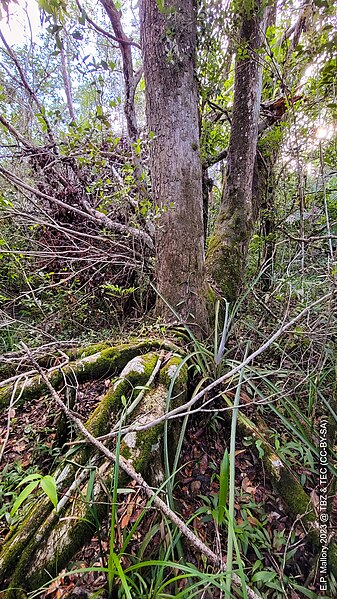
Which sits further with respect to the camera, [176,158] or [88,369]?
[176,158]

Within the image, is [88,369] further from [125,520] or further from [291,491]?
[291,491]

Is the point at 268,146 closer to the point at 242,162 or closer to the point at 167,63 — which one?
the point at 242,162

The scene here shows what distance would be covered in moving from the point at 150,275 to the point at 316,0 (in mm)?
1948

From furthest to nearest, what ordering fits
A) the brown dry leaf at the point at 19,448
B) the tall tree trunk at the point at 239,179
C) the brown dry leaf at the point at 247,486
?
1. the tall tree trunk at the point at 239,179
2. the brown dry leaf at the point at 19,448
3. the brown dry leaf at the point at 247,486

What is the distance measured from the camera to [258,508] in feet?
4.01

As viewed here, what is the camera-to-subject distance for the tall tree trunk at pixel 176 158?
1.75 metres

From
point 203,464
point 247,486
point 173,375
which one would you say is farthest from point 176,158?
point 247,486

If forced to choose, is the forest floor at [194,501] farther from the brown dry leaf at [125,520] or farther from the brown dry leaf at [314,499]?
the brown dry leaf at [314,499]

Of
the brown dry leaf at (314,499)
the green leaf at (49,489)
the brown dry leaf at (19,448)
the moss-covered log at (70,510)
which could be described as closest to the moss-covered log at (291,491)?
the brown dry leaf at (314,499)

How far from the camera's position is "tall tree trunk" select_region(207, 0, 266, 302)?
2.25 m

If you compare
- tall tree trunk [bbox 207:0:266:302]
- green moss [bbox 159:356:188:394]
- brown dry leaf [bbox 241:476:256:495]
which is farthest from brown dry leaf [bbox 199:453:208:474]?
tall tree trunk [bbox 207:0:266:302]

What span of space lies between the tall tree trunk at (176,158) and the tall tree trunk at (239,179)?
0.55m

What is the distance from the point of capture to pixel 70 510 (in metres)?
0.98

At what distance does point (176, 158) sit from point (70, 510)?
1896mm
